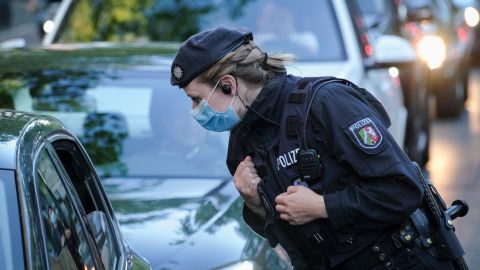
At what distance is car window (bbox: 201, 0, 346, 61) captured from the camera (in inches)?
312

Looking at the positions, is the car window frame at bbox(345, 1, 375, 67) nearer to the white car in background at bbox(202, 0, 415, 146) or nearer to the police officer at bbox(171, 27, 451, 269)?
the white car in background at bbox(202, 0, 415, 146)

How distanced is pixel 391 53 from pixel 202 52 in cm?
463

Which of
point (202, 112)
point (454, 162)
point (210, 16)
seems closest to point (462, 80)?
point (454, 162)

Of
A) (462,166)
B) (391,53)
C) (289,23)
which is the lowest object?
(462,166)

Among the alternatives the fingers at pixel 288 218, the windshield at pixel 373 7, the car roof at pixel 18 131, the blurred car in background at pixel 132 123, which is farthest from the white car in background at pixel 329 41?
the windshield at pixel 373 7

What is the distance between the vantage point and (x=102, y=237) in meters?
3.66

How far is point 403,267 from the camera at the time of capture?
3496 millimetres

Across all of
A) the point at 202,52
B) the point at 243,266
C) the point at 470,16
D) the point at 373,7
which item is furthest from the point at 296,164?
the point at 470,16

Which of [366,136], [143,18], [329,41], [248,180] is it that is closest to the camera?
[366,136]

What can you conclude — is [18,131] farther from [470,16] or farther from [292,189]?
[470,16]

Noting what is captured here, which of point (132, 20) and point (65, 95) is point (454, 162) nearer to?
point (132, 20)

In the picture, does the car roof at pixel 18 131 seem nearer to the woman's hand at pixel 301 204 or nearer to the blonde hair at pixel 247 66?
the blonde hair at pixel 247 66

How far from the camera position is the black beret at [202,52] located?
140 inches

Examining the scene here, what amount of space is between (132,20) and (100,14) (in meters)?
0.23
